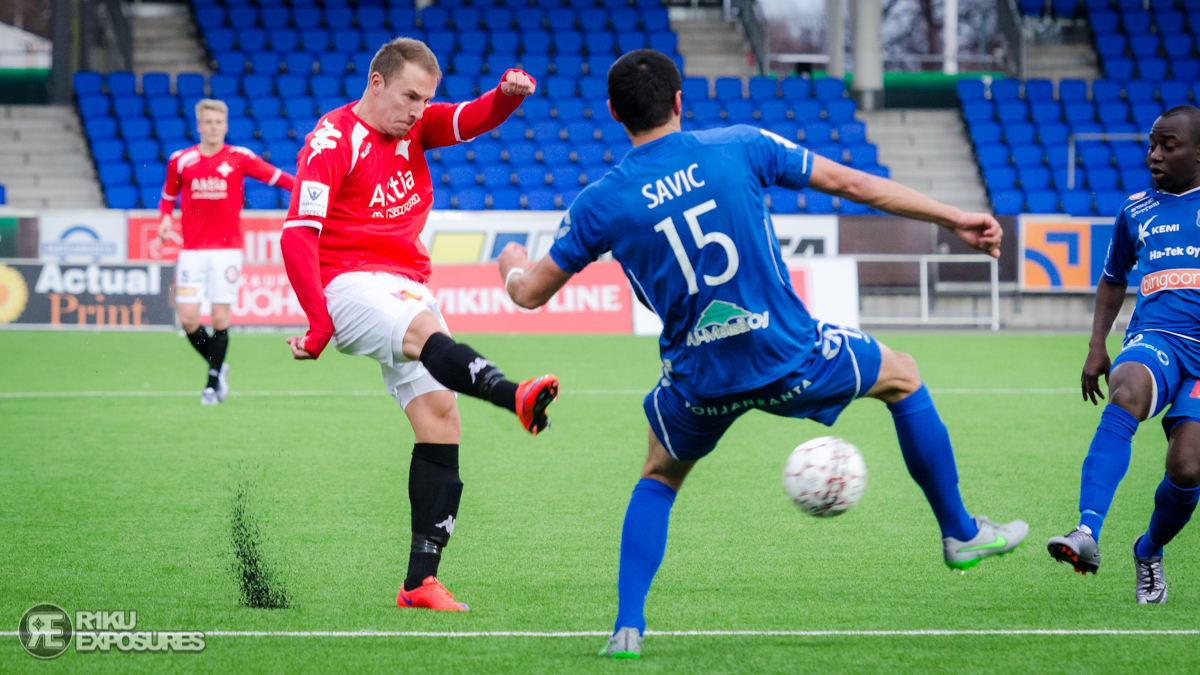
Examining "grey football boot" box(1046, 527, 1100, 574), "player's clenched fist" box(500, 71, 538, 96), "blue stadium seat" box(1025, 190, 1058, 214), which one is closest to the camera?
"grey football boot" box(1046, 527, 1100, 574)

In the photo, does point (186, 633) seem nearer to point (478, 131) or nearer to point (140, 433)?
point (478, 131)

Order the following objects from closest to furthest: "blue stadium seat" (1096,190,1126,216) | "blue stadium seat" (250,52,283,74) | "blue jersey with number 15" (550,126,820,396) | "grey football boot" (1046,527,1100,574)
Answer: "blue jersey with number 15" (550,126,820,396), "grey football boot" (1046,527,1100,574), "blue stadium seat" (1096,190,1126,216), "blue stadium seat" (250,52,283,74)

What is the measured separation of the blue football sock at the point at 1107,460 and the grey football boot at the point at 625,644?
1604mm

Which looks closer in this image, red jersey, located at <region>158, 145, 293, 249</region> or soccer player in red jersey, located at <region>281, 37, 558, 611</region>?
soccer player in red jersey, located at <region>281, 37, 558, 611</region>

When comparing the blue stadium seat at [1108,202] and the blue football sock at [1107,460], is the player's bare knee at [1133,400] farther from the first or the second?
the blue stadium seat at [1108,202]

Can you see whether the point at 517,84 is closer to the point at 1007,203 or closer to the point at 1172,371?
the point at 1172,371

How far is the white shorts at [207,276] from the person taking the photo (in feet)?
32.6

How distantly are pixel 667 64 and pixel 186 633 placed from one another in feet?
7.43

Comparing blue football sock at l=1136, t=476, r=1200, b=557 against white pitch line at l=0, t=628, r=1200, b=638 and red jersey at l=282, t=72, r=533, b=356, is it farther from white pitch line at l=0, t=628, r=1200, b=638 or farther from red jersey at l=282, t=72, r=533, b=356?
red jersey at l=282, t=72, r=533, b=356

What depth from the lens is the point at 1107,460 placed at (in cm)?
405

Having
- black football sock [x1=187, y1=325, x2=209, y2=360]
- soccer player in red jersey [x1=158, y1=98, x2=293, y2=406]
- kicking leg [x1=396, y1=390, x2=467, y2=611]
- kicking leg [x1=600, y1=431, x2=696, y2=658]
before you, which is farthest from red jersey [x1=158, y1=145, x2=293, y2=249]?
kicking leg [x1=600, y1=431, x2=696, y2=658]

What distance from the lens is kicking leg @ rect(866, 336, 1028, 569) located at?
353 cm

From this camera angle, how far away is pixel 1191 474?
4.04 m

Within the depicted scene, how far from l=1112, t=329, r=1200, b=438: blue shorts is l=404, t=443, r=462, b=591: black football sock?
2432 mm
